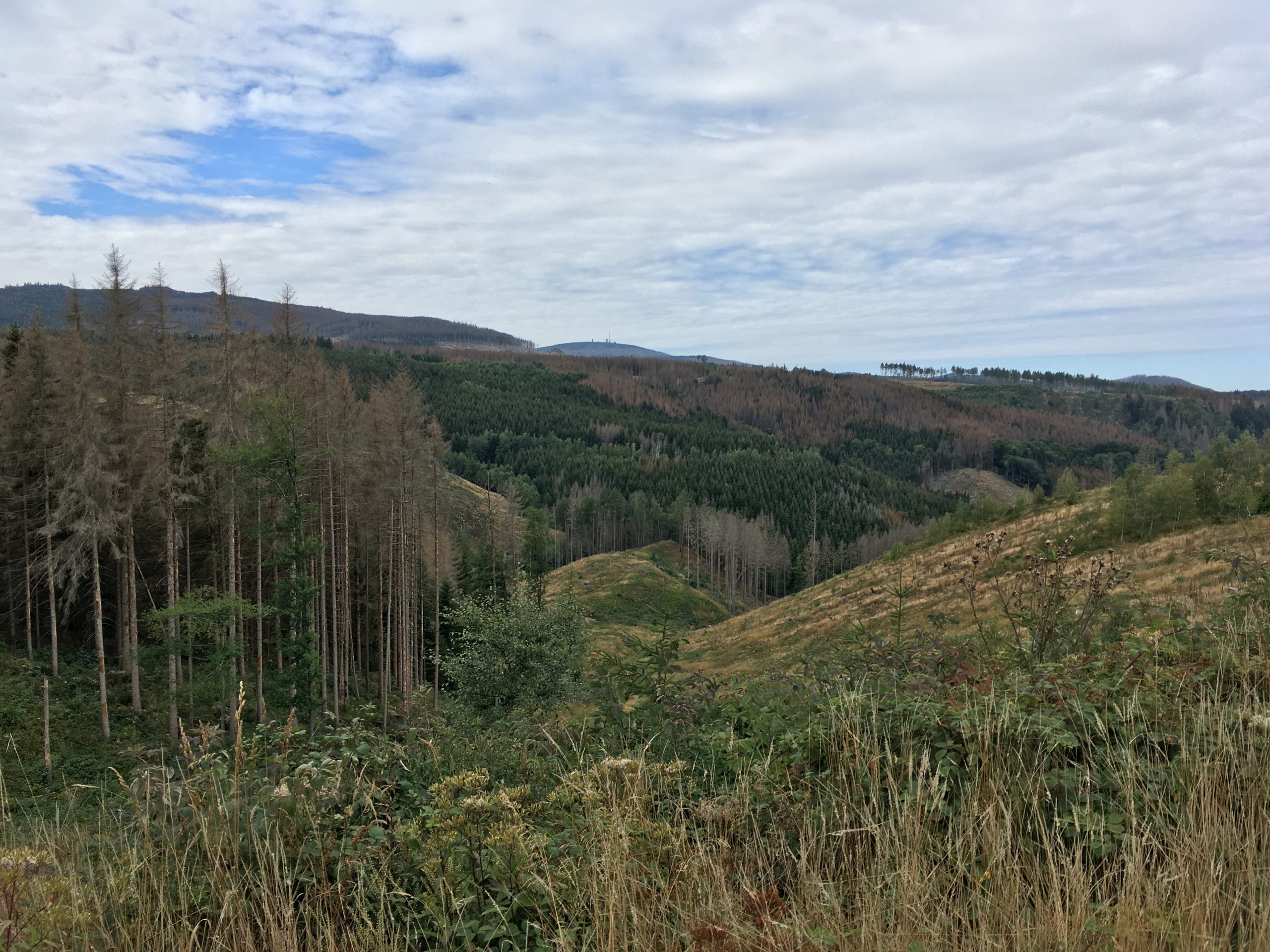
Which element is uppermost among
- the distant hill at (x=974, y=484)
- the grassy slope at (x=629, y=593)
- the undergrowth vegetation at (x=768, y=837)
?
the undergrowth vegetation at (x=768, y=837)

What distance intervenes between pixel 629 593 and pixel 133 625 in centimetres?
4553

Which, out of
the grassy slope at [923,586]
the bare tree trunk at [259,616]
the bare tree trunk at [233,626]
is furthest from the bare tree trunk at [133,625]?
the grassy slope at [923,586]

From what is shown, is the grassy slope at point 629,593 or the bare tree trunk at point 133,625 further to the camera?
the grassy slope at point 629,593

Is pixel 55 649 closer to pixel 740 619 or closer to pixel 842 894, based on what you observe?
pixel 842 894

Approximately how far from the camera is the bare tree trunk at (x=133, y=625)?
73.7ft

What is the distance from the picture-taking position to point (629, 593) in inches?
2542

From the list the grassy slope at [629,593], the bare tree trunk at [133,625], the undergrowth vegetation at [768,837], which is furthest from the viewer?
the grassy slope at [629,593]

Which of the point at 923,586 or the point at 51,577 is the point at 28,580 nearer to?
the point at 51,577

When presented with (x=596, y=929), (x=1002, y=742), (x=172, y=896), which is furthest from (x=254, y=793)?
(x=1002, y=742)

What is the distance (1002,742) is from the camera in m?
3.52

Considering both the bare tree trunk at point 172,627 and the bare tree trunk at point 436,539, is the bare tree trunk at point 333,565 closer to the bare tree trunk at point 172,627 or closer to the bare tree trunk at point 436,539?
the bare tree trunk at point 436,539

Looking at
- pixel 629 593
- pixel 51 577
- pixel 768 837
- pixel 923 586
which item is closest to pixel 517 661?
pixel 51 577

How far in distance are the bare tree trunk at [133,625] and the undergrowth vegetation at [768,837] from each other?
21999 millimetres

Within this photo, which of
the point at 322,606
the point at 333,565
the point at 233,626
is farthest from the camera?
the point at 333,565
